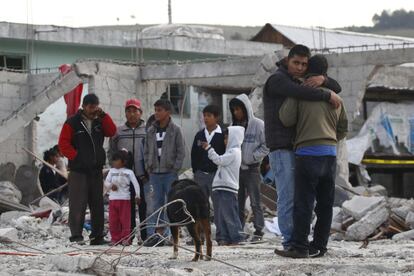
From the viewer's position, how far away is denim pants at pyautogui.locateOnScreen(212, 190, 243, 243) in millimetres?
11531

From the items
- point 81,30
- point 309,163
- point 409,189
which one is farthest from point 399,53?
point 81,30

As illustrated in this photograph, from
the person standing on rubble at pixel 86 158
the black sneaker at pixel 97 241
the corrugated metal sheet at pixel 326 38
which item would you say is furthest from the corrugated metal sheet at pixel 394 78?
the black sneaker at pixel 97 241

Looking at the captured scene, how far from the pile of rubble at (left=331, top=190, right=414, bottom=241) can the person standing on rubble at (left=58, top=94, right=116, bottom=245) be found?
301 centimetres

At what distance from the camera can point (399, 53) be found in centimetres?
2020

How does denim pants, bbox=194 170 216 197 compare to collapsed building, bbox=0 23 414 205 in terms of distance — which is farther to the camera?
collapsed building, bbox=0 23 414 205

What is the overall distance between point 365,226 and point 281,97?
4.43m

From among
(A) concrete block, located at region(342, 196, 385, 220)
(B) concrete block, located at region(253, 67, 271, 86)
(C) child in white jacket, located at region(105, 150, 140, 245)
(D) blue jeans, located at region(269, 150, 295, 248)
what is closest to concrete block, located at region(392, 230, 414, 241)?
(A) concrete block, located at region(342, 196, 385, 220)

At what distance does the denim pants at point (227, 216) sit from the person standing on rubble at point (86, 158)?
1.36 m

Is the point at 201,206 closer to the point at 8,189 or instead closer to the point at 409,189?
the point at 8,189

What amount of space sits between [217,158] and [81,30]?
2354cm

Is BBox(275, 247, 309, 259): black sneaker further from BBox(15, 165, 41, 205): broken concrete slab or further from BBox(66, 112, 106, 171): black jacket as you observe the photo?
BBox(15, 165, 41, 205): broken concrete slab

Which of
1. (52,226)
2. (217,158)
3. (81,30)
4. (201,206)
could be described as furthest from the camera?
(81,30)

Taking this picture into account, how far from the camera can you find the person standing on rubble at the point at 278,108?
866 centimetres

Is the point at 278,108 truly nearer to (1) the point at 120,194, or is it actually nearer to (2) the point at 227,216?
(2) the point at 227,216
